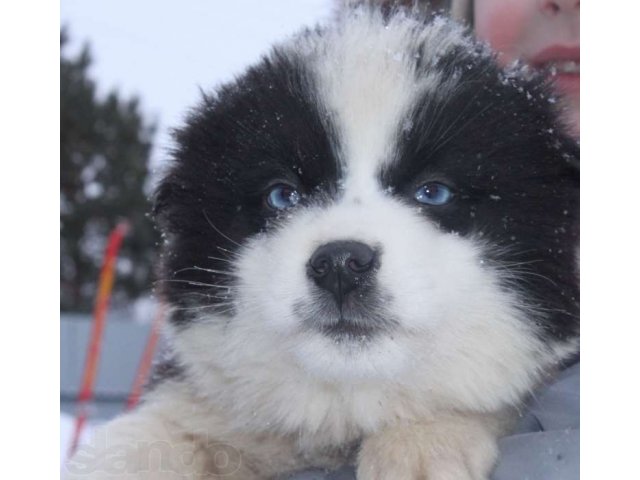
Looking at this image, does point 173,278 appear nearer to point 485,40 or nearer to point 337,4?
point 337,4

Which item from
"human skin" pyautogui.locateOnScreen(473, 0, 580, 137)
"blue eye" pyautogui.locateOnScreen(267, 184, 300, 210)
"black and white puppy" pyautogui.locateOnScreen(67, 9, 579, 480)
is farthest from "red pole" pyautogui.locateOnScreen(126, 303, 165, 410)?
"human skin" pyautogui.locateOnScreen(473, 0, 580, 137)

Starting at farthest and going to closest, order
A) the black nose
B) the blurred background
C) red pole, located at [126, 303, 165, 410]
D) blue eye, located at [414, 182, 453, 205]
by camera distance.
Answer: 1. red pole, located at [126, 303, 165, 410]
2. the blurred background
3. blue eye, located at [414, 182, 453, 205]
4. the black nose

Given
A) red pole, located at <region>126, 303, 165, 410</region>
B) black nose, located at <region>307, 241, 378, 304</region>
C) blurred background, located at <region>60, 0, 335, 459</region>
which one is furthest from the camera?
red pole, located at <region>126, 303, 165, 410</region>

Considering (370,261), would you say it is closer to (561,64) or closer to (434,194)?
(434,194)

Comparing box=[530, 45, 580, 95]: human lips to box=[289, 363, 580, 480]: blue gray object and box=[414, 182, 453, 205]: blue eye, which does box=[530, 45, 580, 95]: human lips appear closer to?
box=[414, 182, 453, 205]: blue eye

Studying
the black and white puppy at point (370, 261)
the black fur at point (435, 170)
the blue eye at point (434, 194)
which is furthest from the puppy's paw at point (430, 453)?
the blue eye at point (434, 194)

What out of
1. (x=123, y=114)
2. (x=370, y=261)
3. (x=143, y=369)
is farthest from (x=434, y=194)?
(x=143, y=369)
